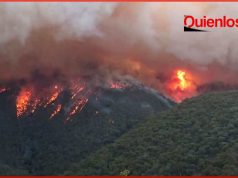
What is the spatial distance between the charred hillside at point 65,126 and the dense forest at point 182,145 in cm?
1306

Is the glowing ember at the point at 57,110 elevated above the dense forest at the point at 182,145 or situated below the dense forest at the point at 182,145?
above

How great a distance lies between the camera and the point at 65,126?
11894cm

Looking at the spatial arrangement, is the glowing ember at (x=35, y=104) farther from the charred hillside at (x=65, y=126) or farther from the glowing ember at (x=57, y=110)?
the glowing ember at (x=57, y=110)

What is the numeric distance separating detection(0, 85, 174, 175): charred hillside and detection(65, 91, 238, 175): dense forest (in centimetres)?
1306

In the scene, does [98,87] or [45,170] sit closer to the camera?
[45,170]

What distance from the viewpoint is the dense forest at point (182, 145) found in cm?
6103

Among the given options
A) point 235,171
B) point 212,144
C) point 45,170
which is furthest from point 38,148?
point 235,171

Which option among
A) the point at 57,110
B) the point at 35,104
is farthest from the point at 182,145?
the point at 35,104

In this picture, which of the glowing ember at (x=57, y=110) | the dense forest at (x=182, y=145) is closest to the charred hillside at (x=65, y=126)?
the glowing ember at (x=57, y=110)

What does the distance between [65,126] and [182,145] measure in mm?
53257

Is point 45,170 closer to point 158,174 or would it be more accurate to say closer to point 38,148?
point 38,148

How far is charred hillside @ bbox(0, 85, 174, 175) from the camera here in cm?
9638

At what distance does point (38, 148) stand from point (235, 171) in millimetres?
63441

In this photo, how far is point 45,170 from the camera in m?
93.4
